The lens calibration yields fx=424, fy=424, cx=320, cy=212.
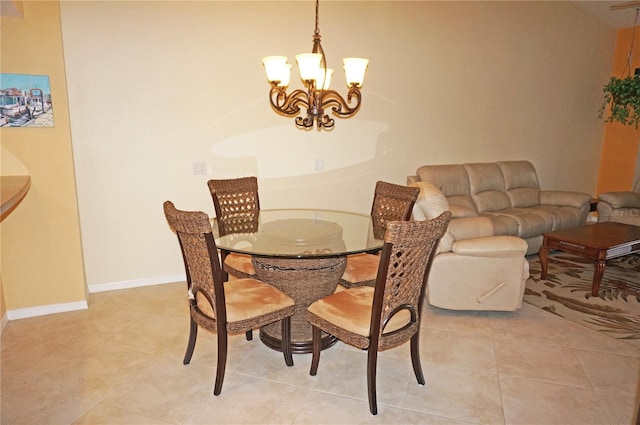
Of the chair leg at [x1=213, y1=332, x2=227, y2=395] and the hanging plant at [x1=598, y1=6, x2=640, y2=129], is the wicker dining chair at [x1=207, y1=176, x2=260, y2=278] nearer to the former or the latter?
the chair leg at [x1=213, y1=332, x2=227, y2=395]

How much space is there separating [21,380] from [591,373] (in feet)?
11.1

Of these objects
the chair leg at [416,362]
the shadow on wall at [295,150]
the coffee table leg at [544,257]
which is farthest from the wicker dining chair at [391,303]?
the coffee table leg at [544,257]

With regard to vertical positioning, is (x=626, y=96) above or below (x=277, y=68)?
above

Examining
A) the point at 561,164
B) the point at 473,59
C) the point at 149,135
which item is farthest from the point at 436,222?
the point at 561,164

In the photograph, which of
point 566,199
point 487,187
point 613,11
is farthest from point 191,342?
point 613,11

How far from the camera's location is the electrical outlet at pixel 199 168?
391 centimetres

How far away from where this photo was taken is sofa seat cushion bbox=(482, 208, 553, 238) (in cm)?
455

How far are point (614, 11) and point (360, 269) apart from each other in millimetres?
5483

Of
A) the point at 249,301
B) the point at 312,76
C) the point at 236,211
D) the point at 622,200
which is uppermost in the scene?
the point at 312,76

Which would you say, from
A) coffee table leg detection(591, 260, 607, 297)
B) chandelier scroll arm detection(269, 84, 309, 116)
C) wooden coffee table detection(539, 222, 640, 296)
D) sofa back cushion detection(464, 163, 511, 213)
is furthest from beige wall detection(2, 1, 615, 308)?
coffee table leg detection(591, 260, 607, 297)

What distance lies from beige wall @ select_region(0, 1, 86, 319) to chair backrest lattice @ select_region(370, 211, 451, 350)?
2.53 metres

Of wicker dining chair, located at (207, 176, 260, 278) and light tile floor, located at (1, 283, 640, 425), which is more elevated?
wicker dining chair, located at (207, 176, 260, 278)

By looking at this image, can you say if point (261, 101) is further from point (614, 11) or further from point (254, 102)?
point (614, 11)

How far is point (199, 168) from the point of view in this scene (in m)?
3.92
